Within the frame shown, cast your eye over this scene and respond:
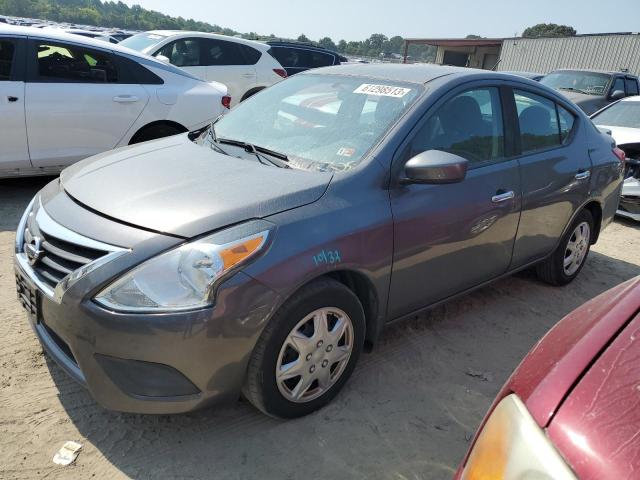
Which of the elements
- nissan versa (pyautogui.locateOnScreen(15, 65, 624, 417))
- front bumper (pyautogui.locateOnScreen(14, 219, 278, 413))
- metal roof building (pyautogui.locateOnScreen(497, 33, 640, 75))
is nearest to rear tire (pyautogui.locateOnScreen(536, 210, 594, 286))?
nissan versa (pyautogui.locateOnScreen(15, 65, 624, 417))

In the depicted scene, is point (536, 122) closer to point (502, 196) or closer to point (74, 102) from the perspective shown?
point (502, 196)

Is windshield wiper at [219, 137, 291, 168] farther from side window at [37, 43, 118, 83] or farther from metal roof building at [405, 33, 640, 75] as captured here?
metal roof building at [405, 33, 640, 75]

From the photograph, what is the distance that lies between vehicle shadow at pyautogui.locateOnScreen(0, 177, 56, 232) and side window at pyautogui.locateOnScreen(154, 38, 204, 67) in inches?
147

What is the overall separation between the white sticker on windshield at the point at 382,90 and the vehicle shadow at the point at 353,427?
1475 mm

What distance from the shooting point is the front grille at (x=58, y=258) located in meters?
2.24

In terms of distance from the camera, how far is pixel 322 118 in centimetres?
315

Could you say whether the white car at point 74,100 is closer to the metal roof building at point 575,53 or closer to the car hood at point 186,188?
the car hood at point 186,188

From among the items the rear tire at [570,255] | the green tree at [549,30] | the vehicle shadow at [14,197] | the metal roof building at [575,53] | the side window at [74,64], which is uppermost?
the green tree at [549,30]

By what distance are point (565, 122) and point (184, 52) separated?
22.6 ft

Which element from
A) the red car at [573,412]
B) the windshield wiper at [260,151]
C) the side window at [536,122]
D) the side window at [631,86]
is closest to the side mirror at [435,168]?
the windshield wiper at [260,151]

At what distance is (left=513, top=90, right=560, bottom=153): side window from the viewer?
360cm

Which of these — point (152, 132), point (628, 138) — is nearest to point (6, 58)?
point (152, 132)

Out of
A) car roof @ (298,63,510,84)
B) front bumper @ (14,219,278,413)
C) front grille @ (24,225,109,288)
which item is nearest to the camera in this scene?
front bumper @ (14,219,278,413)

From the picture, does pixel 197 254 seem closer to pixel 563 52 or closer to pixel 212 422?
pixel 212 422
